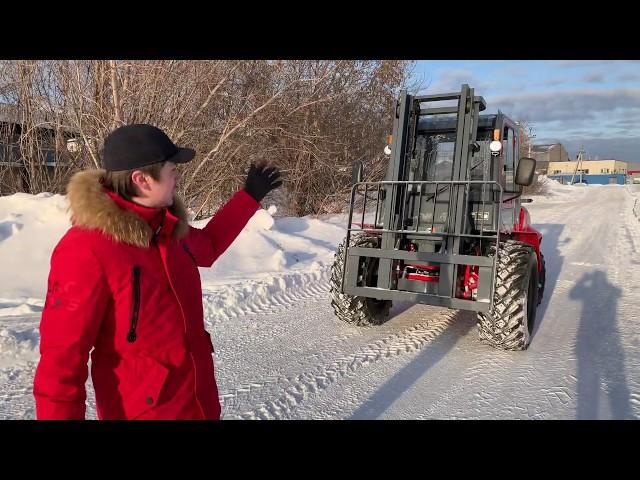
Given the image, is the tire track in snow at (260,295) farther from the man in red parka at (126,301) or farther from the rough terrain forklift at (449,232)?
the man in red parka at (126,301)

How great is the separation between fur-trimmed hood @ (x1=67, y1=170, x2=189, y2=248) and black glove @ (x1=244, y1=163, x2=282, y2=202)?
30.6 inches

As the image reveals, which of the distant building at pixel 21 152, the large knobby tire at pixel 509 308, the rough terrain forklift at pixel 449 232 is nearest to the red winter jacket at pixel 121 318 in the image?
the rough terrain forklift at pixel 449 232

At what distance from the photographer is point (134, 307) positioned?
5.16 ft

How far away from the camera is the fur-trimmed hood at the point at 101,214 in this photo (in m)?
1.56

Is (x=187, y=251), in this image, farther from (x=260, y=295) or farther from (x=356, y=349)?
(x=260, y=295)

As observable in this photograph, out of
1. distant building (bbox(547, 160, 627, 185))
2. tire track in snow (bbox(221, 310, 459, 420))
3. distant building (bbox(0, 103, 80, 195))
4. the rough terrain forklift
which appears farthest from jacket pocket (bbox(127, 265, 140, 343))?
distant building (bbox(547, 160, 627, 185))

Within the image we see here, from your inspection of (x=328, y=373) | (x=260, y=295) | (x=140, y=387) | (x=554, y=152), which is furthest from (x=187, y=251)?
(x=554, y=152)

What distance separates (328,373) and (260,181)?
7.20 ft

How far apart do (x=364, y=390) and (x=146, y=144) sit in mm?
2763

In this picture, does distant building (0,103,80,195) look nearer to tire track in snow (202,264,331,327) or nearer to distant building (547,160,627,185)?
tire track in snow (202,264,331,327)

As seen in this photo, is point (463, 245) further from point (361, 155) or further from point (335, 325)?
point (361, 155)

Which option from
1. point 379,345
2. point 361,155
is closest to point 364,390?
point 379,345

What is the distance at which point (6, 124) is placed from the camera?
10375mm

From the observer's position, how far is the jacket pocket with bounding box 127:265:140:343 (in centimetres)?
157
